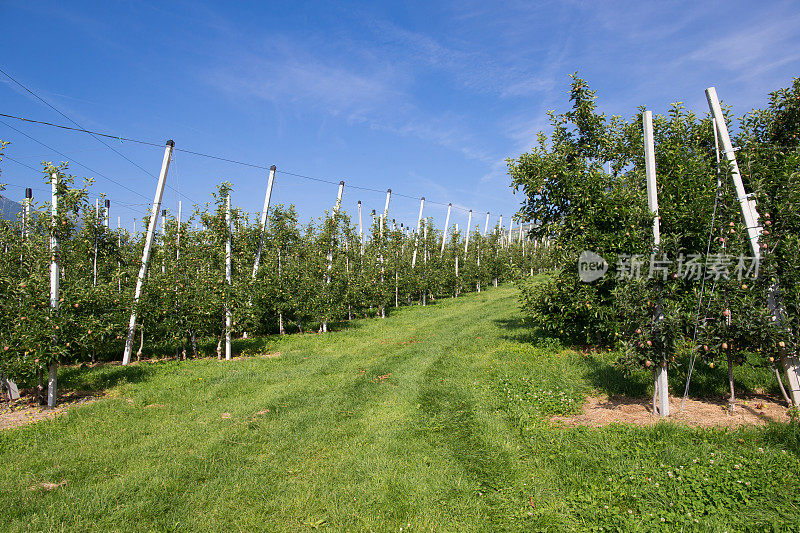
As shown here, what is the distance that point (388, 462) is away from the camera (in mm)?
5434

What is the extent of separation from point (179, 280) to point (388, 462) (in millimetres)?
9352

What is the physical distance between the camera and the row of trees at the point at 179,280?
7594mm

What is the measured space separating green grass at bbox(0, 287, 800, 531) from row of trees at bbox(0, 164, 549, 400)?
175 cm

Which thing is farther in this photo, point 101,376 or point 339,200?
point 339,200

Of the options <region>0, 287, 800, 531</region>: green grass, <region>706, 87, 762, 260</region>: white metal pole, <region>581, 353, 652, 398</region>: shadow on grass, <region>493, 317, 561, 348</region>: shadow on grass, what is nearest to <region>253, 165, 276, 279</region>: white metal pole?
<region>0, 287, 800, 531</region>: green grass

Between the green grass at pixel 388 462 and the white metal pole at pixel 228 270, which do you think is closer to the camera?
the green grass at pixel 388 462

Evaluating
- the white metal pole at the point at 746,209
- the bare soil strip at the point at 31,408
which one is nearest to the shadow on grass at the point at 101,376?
the bare soil strip at the point at 31,408

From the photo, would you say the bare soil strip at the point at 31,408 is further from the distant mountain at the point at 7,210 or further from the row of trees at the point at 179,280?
the distant mountain at the point at 7,210

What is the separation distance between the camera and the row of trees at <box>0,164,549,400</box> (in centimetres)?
759

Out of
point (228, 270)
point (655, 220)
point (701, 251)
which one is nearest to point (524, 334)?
point (701, 251)

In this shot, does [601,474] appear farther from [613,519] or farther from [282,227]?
[282,227]

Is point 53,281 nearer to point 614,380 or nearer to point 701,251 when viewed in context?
point 614,380

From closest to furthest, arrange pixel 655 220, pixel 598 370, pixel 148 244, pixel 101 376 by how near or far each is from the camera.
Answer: pixel 655 220 < pixel 598 370 < pixel 101 376 < pixel 148 244

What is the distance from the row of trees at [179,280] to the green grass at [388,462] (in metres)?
1.75
